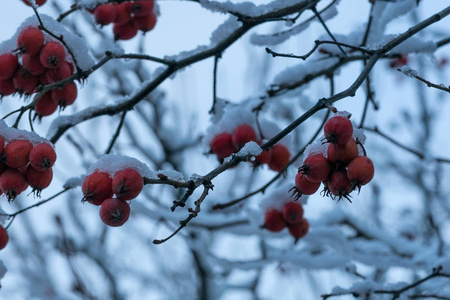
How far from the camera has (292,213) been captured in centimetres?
228

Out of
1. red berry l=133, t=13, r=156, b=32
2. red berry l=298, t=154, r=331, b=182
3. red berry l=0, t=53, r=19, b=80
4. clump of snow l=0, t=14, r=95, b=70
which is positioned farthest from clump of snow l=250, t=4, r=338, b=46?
red berry l=298, t=154, r=331, b=182

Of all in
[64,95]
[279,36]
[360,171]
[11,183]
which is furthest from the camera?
[279,36]

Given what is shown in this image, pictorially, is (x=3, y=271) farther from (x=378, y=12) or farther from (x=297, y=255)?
(x=378, y=12)

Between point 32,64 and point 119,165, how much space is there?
653 mm

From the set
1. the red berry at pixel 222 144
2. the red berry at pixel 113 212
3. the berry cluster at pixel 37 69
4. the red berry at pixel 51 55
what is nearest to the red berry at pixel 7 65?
the berry cluster at pixel 37 69

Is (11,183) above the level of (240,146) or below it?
below

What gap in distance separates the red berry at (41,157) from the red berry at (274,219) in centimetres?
108

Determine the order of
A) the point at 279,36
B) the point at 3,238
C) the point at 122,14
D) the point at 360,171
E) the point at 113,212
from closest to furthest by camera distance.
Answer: the point at 360,171, the point at 113,212, the point at 3,238, the point at 122,14, the point at 279,36

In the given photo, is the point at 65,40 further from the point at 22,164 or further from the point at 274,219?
the point at 274,219

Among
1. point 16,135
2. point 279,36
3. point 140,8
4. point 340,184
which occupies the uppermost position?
point 279,36

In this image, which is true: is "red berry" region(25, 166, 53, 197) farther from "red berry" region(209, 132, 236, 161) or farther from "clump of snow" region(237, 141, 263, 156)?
"red berry" region(209, 132, 236, 161)

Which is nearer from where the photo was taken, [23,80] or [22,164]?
[22,164]

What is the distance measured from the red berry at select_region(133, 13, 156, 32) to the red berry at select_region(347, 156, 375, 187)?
1.47 m

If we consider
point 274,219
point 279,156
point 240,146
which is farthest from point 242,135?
point 274,219
